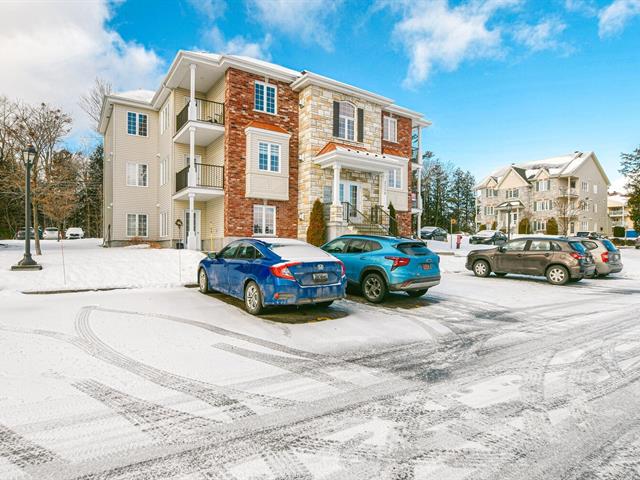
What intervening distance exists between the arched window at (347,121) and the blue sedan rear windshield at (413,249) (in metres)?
14.2

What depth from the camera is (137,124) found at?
2455 centimetres

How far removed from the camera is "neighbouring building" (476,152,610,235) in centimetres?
5075

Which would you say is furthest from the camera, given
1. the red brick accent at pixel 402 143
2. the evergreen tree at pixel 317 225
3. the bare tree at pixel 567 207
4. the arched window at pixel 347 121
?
the bare tree at pixel 567 207

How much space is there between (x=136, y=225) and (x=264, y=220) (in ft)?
31.8

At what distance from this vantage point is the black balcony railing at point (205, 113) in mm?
19844

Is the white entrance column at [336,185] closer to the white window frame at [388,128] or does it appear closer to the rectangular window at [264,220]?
the rectangular window at [264,220]

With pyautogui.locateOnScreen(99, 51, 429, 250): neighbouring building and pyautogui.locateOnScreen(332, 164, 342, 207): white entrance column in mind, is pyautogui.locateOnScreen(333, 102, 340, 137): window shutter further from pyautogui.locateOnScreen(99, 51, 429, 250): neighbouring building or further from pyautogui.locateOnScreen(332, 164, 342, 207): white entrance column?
pyautogui.locateOnScreen(332, 164, 342, 207): white entrance column

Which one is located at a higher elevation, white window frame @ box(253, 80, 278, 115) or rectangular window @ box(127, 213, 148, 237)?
white window frame @ box(253, 80, 278, 115)

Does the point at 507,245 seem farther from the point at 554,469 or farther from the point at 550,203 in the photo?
the point at 550,203

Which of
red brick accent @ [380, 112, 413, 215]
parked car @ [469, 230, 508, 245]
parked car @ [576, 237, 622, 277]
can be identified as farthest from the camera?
parked car @ [469, 230, 508, 245]

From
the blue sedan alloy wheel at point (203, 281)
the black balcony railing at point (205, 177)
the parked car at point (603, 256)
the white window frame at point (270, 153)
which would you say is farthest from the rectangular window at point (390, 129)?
the blue sedan alloy wheel at point (203, 281)

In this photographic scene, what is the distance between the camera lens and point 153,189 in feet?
81.0

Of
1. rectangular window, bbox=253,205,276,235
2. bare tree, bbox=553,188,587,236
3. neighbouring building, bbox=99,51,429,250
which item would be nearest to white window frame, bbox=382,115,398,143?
neighbouring building, bbox=99,51,429,250

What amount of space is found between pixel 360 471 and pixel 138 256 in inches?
617
